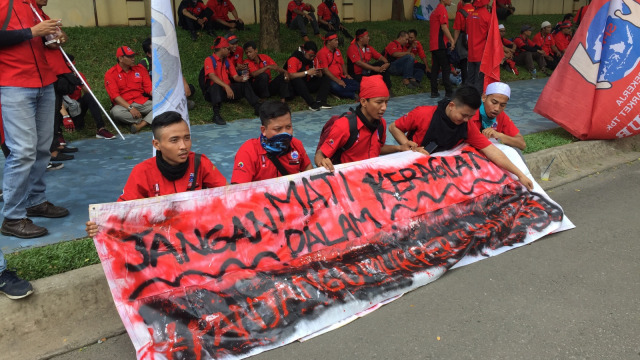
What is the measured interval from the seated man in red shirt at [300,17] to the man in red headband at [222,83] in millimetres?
5251

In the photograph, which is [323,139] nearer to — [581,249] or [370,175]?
[370,175]

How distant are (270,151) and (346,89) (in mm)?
6462

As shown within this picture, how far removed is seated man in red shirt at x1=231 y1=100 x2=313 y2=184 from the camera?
3.79 m

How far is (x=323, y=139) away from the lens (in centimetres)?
444

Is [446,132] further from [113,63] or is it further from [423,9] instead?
[423,9]

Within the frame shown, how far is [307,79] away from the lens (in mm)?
9773

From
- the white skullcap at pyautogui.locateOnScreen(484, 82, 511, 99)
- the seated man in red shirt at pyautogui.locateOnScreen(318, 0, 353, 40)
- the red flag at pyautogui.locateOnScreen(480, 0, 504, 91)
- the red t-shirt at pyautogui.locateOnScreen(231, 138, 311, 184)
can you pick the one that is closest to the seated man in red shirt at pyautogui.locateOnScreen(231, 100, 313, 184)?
the red t-shirt at pyautogui.locateOnScreen(231, 138, 311, 184)

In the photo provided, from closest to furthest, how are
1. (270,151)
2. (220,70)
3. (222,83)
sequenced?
(270,151)
(222,83)
(220,70)

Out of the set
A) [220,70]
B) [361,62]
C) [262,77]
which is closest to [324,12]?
[361,62]

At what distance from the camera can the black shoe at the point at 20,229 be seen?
400 centimetres

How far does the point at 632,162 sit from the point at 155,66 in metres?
5.70

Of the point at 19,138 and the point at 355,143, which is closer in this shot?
the point at 19,138

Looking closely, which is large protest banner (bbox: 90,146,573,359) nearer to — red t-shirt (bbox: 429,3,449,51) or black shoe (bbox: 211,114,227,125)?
black shoe (bbox: 211,114,227,125)

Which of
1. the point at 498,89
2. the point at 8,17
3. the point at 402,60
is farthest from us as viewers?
the point at 402,60
